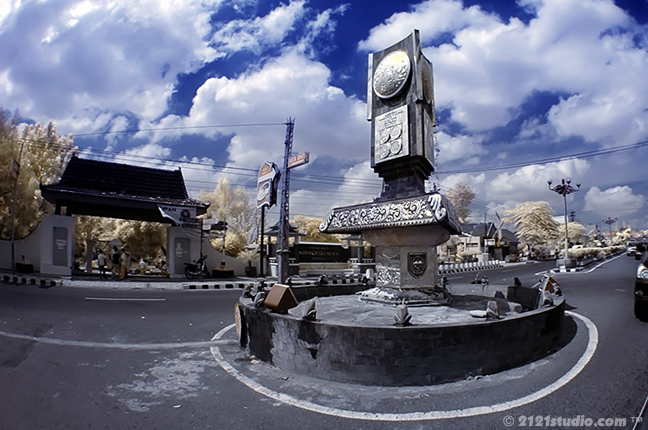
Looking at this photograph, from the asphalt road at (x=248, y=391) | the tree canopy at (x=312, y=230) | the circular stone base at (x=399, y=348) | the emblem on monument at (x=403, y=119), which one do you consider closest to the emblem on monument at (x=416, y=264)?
the emblem on monument at (x=403, y=119)

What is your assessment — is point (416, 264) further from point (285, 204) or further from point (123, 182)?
point (123, 182)

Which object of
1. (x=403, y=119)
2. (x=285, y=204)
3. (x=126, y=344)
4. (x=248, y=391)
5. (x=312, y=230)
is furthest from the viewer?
(x=312, y=230)

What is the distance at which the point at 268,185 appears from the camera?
2172 cm

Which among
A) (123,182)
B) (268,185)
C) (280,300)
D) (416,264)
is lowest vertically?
(280,300)

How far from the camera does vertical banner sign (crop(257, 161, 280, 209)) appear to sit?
70.4 ft

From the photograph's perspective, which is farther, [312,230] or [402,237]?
[312,230]

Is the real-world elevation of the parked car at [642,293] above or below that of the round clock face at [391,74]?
below

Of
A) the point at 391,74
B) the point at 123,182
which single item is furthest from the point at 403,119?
the point at 123,182

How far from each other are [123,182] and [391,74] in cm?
1920

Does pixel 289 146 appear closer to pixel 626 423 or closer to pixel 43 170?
pixel 626 423

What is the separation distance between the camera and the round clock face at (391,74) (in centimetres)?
830

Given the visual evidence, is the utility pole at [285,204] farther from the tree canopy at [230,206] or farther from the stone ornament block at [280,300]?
the tree canopy at [230,206]

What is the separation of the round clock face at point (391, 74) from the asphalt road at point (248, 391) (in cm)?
609

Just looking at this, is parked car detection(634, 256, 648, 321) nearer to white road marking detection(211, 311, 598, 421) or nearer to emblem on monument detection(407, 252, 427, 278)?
white road marking detection(211, 311, 598, 421)
